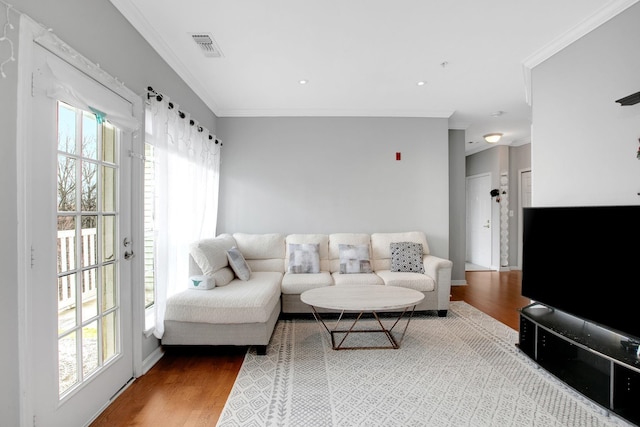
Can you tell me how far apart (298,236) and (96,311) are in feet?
8.40

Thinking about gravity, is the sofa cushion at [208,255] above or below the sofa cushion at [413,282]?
above

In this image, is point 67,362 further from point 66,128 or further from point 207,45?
point 207,45

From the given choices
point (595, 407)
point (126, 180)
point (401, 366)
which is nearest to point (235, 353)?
point (401, 366)

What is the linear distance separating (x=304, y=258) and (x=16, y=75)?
3.10m

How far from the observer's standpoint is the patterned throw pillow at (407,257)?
404cm

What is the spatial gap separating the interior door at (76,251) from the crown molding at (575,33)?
11.1ft

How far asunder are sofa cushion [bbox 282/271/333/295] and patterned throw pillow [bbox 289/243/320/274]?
0.19 meters

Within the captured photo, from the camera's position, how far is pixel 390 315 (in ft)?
12.6

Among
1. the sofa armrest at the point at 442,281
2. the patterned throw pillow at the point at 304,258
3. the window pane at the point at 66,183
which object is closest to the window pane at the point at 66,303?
the window pane at the point at 66,183

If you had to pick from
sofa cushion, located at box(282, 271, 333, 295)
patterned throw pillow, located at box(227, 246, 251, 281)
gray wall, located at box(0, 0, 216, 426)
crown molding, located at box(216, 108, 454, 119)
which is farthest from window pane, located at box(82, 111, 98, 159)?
crown molding, located at box(216, 108, 454, 119)

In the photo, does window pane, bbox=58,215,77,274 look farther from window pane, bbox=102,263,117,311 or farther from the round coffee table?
the round coffee table

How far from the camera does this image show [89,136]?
194 cm

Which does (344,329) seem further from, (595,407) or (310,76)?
(310,76)

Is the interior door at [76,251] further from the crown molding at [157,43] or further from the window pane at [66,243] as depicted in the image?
the crown molding at [157,43]
